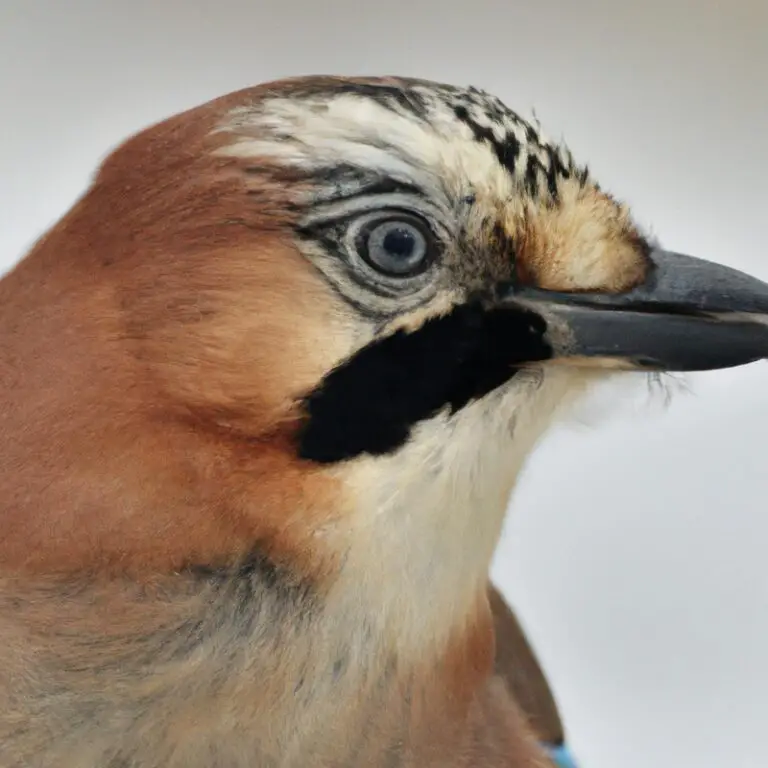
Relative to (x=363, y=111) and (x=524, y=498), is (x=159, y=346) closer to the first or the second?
(x=363, y=111)

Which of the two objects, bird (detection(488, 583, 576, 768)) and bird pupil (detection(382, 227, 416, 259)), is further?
bird (detection(488, 583, 576, 768))

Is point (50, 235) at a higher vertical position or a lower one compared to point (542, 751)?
higher

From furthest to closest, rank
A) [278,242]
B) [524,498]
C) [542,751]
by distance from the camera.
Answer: [524,498]
[542,751]
[278,242]

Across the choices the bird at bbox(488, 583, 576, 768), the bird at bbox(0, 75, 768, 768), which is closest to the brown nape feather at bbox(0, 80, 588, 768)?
the bird at bbox(0, 75, 768, 768)

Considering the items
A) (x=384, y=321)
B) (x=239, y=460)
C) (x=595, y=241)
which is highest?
(x=595, y=241)

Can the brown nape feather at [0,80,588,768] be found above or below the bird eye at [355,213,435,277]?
below

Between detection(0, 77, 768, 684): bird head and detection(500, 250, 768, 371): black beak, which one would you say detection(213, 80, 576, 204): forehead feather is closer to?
detection(0, 77, 768, 684): bird head

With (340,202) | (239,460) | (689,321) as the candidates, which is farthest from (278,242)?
(689,321)

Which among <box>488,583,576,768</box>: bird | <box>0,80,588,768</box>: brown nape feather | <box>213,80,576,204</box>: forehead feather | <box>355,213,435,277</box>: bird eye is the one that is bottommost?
<box>488,583,576,768</box>: bird

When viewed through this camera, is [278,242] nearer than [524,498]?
Yes
